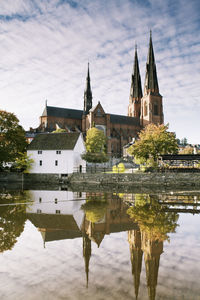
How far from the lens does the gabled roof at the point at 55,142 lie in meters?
42.6

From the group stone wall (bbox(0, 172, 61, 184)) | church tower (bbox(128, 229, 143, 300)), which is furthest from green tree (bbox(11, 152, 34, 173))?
church tower (bbox(128, 229, 143, 300))

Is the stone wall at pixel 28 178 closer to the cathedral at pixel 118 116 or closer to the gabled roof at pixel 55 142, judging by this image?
the gabled roof at pixel 55 142

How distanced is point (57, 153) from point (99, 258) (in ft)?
122

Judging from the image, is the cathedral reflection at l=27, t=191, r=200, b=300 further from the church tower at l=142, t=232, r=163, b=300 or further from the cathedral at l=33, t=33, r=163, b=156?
the cathedral at l=33, t=33, r=163, b=156

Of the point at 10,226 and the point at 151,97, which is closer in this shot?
the point at 10,226

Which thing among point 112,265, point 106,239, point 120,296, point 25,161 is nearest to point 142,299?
point 120,296

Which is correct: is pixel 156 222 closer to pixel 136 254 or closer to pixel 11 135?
pixel 136 254

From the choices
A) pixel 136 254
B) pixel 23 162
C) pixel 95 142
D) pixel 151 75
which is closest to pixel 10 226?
pixel 136 254

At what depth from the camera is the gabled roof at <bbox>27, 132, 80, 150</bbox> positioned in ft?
140

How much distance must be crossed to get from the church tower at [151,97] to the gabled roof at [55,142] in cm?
6444

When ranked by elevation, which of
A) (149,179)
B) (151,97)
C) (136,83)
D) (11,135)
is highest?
(136,83)

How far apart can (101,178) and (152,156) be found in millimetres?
11182

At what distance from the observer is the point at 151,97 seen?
101062mm

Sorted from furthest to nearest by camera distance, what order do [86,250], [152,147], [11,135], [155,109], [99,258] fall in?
[155,109] → [11,135] → [152,147] → [86,250] → [99,258]
